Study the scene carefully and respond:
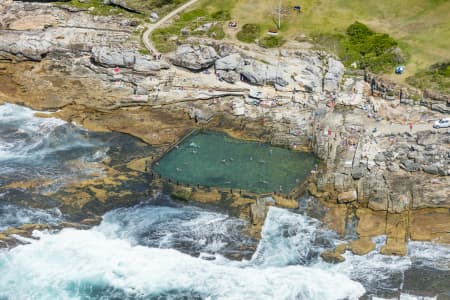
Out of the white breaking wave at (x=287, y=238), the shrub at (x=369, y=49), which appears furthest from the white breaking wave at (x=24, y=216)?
the shrub at (x=369, y=49)

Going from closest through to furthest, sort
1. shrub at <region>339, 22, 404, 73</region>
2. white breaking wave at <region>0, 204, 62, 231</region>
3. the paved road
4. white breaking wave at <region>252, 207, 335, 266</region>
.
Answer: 1. white breaking wave at <region>252, 207, 335, 266</region>
2. white breaking wave at <region>0, 204, 62, 231</region>
3. shrub at <region>339, 22, 404, 73</region>
4. the paved road

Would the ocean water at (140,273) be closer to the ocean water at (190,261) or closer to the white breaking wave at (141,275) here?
the white breaking wave at (141,275)

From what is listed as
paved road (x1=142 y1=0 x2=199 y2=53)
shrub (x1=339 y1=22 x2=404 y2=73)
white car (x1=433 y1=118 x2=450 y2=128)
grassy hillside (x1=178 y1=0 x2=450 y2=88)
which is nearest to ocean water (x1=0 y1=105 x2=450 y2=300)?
white car (x1=433 y1=118 x2=450 y2=128)

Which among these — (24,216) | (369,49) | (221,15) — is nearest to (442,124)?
(369,49)

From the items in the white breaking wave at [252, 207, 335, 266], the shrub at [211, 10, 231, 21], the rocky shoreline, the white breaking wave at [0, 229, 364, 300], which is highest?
the shrub at [211, 10, 231, 21]

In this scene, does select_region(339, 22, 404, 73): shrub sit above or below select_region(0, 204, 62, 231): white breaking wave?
above

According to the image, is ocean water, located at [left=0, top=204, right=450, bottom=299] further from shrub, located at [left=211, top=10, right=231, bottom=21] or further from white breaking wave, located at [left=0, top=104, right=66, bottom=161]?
shrub, located at [left=211, top=10, right=231, bottom=21]
